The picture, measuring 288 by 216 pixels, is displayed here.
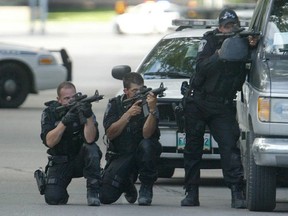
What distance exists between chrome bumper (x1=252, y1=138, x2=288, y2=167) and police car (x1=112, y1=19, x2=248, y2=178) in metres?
1.60

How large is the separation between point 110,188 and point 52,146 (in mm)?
729

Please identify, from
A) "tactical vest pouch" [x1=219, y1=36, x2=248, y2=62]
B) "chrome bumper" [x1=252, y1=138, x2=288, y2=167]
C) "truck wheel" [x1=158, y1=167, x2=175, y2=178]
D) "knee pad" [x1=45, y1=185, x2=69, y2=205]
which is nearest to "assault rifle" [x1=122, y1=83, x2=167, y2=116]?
"tactical vest pouch" [x1=219, y1=36, x2=248, y2=62]

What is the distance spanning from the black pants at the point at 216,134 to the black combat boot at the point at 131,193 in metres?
0.59

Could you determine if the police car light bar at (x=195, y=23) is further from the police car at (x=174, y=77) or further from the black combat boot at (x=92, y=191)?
the black combat boot at (x=92, y=191)

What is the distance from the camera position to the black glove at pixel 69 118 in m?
10.2

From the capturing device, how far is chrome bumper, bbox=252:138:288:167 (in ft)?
31.2

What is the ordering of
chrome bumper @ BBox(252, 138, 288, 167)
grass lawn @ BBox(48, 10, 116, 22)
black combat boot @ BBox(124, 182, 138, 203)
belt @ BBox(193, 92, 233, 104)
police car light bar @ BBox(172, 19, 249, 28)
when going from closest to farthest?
chrome bumper @ BBox(252, 138, 288, 167), belt @ BBox(193, 92, 233, 104), black combat boot @ BBox(124, 182, 138, 203), police car light bar @ BBox(172, 19, 249, 28), grass lawn @ BBox(48, 10, 116, 22)

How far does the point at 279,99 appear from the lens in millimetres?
9617

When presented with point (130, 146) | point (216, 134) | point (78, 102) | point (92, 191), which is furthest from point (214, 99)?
point (92, 191)

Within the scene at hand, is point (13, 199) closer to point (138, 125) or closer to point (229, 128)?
point (138, 125)

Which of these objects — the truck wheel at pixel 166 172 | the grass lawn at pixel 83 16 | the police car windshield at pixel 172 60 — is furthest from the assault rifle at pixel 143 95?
the grass lawn at pixel 83 16

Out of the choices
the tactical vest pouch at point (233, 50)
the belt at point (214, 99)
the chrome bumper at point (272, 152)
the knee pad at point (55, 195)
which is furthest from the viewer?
the knee pad at point (55, 195)

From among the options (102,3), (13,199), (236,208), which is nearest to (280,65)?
(236,208)

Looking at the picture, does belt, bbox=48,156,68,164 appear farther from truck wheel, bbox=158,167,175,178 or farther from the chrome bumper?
truck wheel, bbox=158,167,175,178
